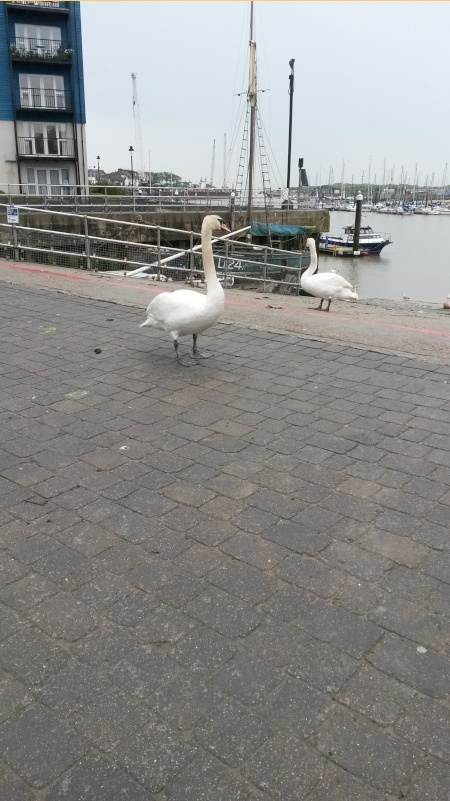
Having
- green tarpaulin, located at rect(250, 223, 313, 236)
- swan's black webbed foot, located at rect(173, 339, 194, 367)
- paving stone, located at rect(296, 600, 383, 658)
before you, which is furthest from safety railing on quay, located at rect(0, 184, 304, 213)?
Result: paving stone, located at rect(296, 600, 383, 658)

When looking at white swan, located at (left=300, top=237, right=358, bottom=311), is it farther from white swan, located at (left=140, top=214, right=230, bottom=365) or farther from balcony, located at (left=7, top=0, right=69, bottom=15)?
balcony, located at (left=7, top=0, right=69, bottom=15)

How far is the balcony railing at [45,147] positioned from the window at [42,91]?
66.8 inches

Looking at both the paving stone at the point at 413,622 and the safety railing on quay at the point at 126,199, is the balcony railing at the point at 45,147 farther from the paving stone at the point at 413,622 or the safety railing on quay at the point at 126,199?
the paving stone at the point at 413,622

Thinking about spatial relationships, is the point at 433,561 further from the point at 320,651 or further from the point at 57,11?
the point at 57,11

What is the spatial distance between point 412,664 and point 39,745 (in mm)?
1355

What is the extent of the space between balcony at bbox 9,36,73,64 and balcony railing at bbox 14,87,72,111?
1542mm

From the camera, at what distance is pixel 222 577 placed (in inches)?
106

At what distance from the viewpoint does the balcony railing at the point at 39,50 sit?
103 ft

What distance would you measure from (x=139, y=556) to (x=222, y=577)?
1.40 feet

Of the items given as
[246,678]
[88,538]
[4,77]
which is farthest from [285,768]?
[4,77]

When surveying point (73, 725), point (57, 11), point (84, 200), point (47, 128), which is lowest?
point (73, 725)

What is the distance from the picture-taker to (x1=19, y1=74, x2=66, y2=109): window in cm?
3250

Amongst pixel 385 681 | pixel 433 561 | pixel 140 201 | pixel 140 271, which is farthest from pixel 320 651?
pixel 140 201

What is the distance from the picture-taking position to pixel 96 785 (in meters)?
1.80
